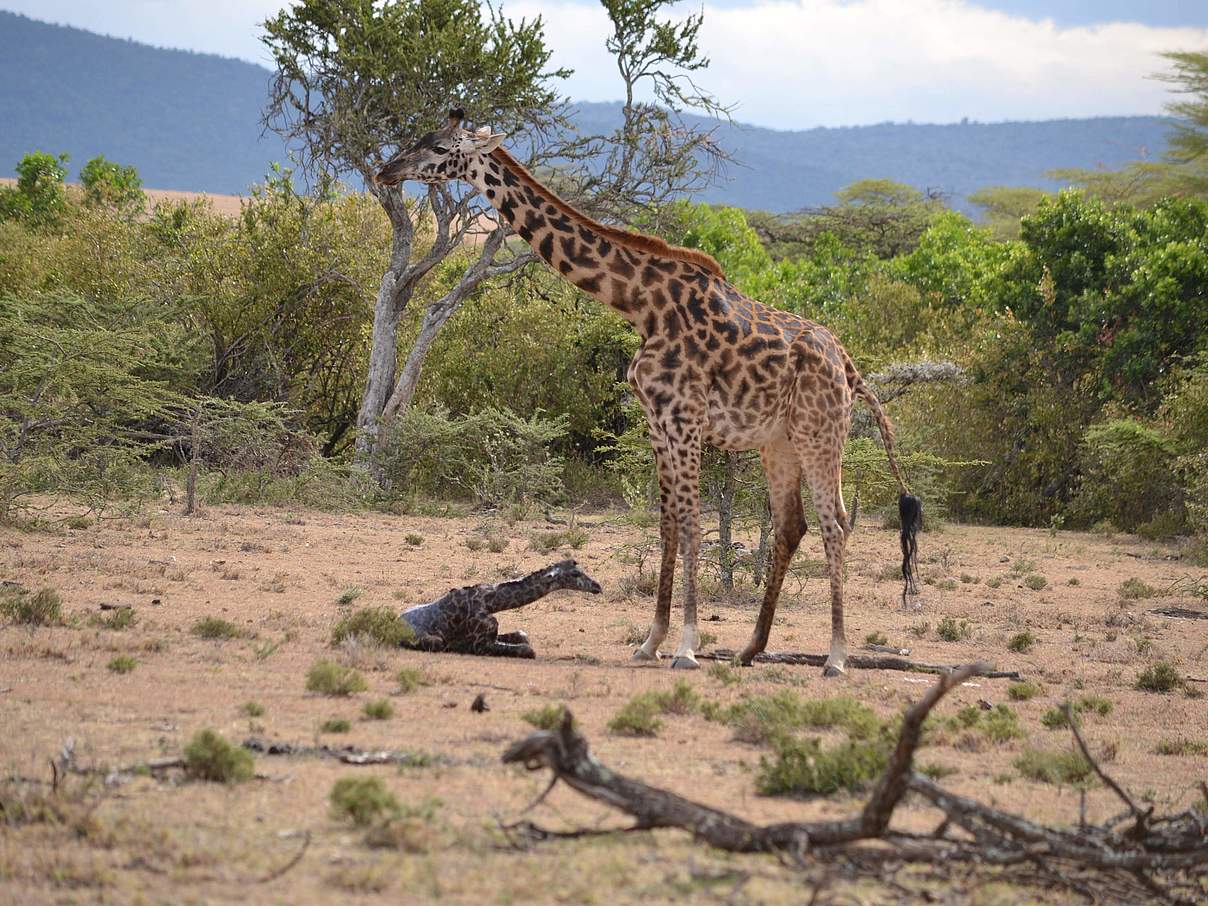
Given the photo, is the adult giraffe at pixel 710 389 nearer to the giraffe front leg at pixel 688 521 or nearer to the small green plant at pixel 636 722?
the giraffe front leg at pixel 688 521

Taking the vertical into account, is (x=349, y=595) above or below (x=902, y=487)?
below

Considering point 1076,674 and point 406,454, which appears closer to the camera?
point 1076,674

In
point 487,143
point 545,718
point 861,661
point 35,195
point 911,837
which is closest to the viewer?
point 911,837

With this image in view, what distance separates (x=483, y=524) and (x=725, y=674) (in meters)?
9.19

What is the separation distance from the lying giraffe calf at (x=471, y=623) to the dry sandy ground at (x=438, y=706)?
11.3 inches

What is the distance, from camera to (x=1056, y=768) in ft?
19.9

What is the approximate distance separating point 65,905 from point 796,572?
960 centimetres

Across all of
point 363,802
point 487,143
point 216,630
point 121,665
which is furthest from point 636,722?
point 487,143

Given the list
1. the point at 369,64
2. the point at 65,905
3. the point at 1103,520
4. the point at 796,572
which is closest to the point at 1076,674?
the point at 796,572

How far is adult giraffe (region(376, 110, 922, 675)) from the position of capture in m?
8.61

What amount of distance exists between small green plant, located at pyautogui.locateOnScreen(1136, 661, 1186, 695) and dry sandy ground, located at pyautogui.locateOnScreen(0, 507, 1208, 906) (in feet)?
0.49

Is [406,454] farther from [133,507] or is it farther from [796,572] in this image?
[796,572]

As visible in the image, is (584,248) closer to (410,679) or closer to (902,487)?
(902,487)

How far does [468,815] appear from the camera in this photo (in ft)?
15.9
